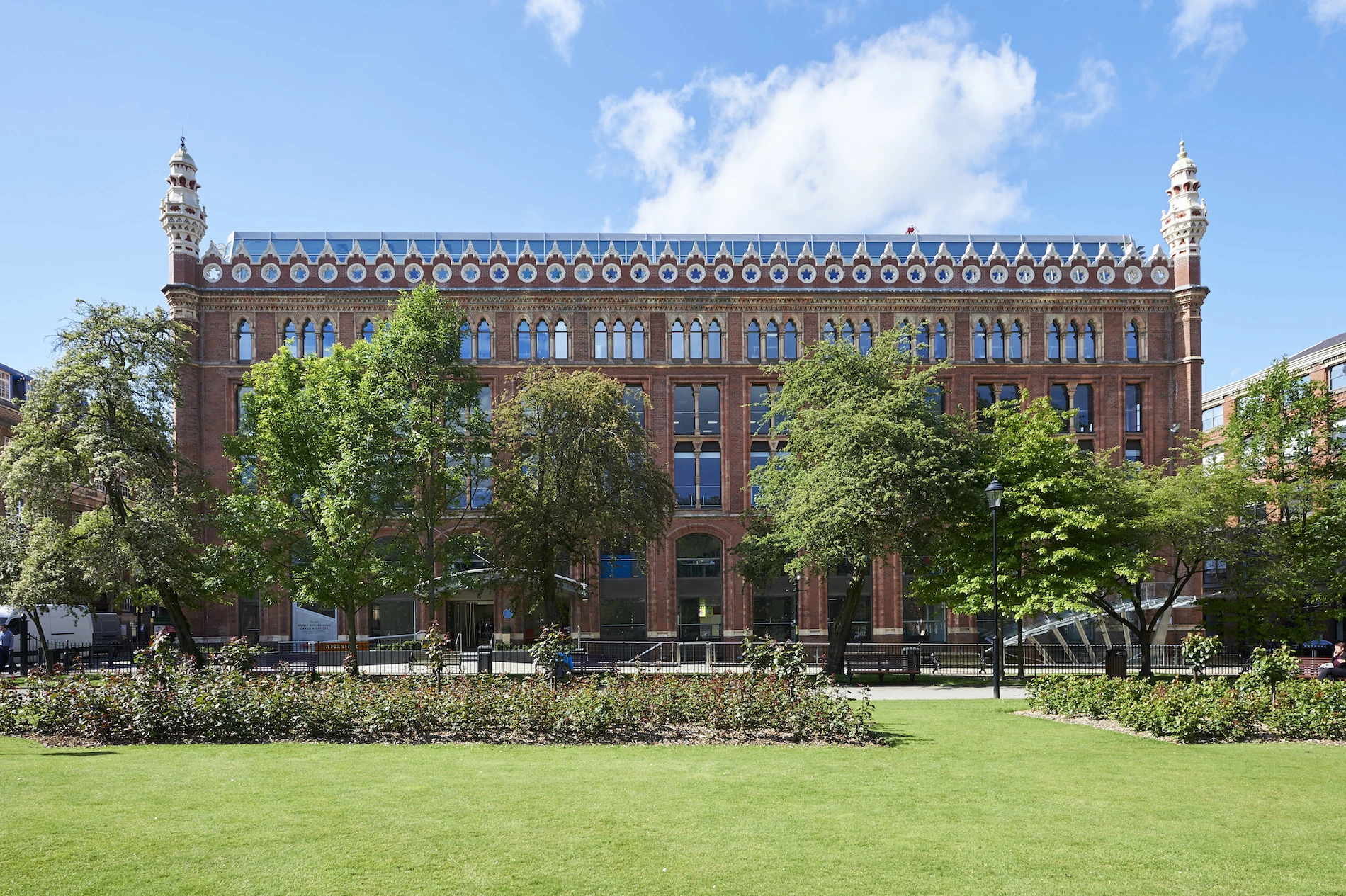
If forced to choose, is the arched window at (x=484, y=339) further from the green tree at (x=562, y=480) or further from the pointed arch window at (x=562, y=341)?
the green tree at (x=562, y=480)

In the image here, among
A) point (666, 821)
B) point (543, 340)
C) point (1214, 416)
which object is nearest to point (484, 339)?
point (543, 340)

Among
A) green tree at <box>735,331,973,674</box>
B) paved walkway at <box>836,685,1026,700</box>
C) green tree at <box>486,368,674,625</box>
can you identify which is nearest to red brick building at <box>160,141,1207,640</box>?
green tree at <box>735,331,973,674</box>

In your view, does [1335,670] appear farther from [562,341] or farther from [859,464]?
[562,341]

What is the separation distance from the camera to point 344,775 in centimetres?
1250

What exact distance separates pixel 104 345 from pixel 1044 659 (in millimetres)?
36720

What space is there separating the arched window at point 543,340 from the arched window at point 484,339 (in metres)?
2.41

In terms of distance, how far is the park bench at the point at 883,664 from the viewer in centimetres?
3161

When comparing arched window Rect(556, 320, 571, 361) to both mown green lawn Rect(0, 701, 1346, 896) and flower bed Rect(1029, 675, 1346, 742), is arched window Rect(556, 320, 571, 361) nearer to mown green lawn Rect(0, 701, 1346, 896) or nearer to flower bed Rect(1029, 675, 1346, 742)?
flower bed Rect(1029, 675, 1346, 742)

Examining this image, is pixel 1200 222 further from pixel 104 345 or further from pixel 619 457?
pixel 104 345

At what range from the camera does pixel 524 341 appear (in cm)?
4709

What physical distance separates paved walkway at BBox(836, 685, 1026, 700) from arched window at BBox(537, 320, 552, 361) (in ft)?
83.7

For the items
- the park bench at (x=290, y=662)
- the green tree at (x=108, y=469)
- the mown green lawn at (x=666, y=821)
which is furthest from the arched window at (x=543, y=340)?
the mown green lawn at (x=666, y=821)

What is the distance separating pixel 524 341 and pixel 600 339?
3.77 meters

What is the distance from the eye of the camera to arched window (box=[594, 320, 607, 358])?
A: 47.6 meters
